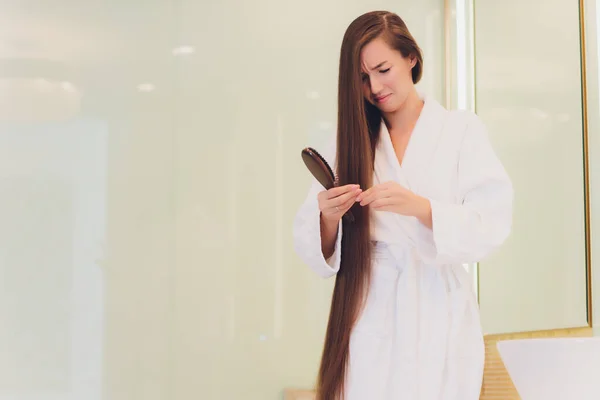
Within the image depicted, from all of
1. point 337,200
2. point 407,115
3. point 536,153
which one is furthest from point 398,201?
point 536,153

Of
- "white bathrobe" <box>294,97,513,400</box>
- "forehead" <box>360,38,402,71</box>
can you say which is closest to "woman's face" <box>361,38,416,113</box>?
"forehead" <box>360,38,402,71</box>

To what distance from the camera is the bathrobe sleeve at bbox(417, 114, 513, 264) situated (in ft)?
3.82

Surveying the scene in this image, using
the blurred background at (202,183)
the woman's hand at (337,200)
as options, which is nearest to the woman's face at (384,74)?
the woman's hand at (337,200)

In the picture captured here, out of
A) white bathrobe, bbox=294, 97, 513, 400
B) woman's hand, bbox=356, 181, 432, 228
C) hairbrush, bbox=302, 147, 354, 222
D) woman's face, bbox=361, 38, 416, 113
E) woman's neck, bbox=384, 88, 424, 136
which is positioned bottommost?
white bathrobe, bbox=294, 97, 513, 400

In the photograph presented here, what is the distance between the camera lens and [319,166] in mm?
1205

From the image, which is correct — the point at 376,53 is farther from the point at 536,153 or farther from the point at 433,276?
the point at 536,153

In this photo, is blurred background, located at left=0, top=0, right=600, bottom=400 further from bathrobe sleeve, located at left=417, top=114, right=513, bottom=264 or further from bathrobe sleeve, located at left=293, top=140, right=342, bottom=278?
bathrobe sleeve, located at left=293, top=140, right=342, bottom=278

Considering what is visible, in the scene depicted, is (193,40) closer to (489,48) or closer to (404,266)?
(489,48)

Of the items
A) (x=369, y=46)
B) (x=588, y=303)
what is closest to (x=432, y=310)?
(x=369, y=46)

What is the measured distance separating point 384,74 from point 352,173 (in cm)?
20

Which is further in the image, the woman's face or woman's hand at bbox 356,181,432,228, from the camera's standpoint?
the woman's face

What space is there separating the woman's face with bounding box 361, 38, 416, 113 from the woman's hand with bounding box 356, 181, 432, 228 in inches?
8.8

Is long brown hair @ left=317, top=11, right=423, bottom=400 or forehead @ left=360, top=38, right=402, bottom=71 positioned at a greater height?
forehead @ left=360, top=38, right=402, bottom=71

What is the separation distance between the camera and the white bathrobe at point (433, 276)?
1.20 meters
